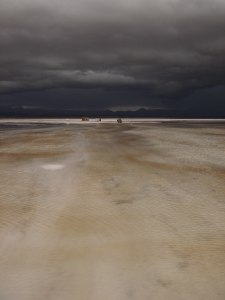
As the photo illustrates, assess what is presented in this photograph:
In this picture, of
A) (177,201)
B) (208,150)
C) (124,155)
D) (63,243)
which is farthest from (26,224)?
(208,150)

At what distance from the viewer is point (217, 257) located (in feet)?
21.9

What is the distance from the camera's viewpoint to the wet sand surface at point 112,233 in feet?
18.6

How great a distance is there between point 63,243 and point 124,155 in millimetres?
11803

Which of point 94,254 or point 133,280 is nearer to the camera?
point 133,280

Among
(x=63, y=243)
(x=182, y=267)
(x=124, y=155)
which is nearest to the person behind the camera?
(x=182, y=267)

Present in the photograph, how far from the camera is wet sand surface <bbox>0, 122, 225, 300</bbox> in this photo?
5.68 m

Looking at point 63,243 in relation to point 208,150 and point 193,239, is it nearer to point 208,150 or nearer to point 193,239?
point 193,239

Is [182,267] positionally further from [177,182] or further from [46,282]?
[177,182]

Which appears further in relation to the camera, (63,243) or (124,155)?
(124,155)

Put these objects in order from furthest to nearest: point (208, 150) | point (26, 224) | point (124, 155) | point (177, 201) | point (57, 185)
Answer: point (208, 150)
point (124, 155)
point (57, 185)
point (177, 201)
point (26, 224)

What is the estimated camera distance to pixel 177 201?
1012cm

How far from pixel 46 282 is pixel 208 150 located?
55.3ft

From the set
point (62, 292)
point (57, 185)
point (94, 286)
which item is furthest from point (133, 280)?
point (57, 185)

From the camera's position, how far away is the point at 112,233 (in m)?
7.77
